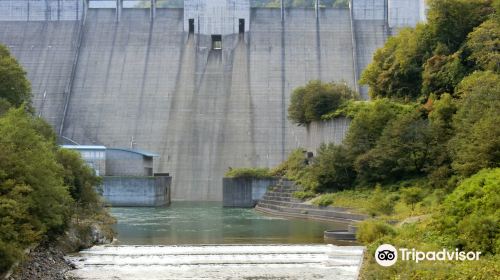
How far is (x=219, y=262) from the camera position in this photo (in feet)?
62.8

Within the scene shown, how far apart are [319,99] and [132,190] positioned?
1149 cm

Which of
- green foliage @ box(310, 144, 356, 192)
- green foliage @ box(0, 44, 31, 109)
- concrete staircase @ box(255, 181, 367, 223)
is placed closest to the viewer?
green foliage @ box(0, 44, 31, 109)

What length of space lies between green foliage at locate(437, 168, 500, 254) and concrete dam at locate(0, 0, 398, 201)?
106ft

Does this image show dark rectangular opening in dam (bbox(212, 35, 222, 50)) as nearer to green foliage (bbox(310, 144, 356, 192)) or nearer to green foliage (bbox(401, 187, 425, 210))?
green foliage (bbox(310, 144, 356, 192))

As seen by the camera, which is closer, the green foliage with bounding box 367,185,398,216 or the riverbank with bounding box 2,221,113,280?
the riverbank with bounding box 2,221,113,280

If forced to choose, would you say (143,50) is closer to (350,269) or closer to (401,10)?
(401,10)

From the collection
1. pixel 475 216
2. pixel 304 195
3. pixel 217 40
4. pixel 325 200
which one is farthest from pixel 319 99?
pixel 475 216

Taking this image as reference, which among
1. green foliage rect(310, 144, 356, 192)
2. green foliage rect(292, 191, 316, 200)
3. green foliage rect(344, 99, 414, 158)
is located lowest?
green foliage rect(292, 191, 316, 200)

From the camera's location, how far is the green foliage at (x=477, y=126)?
22.1 m

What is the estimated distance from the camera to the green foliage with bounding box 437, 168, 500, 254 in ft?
45.0

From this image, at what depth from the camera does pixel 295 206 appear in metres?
36.8

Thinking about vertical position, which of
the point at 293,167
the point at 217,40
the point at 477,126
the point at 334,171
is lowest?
the point at 334,171

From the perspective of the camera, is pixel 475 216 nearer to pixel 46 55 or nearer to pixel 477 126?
pixel 477 126

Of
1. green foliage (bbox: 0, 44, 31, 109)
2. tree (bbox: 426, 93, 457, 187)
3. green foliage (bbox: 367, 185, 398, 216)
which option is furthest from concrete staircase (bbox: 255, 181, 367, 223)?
green foliage (bbox: 0, 44, 31, 109)
